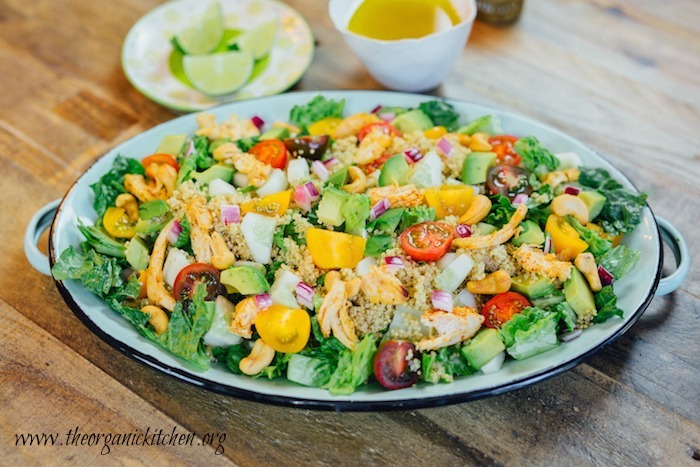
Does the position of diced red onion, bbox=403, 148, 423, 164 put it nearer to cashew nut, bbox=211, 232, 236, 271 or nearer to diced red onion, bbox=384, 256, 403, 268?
diced red onion, bbox=384, 256, 403, 268

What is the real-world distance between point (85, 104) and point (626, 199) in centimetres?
253

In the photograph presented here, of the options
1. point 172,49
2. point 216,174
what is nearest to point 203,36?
point 172,49

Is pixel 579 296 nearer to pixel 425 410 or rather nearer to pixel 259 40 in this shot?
pixel 425 410

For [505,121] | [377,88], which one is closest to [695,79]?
[505,121]

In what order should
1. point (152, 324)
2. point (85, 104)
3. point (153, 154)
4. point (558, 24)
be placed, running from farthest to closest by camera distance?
point (558, 24)
point (85, 104)
point (153, 154)
point (152, 324)

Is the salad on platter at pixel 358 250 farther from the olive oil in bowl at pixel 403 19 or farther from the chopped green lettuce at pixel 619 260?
the olive oil in bowl at pixel 403 19

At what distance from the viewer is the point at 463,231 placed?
2293mm

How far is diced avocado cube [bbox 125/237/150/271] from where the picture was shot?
239cm

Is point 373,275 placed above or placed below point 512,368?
above

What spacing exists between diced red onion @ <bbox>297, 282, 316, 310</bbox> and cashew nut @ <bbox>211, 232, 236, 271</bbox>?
26 centimetres

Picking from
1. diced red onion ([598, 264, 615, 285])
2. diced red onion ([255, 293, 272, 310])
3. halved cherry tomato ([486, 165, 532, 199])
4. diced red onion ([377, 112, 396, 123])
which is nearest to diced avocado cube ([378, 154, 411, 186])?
halved cherry tomato ([486, 165, 532, 199])

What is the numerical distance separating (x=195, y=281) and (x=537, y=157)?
1317 millimetres

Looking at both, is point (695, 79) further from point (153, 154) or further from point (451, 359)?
point (153, 154)

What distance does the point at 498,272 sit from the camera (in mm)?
2182
